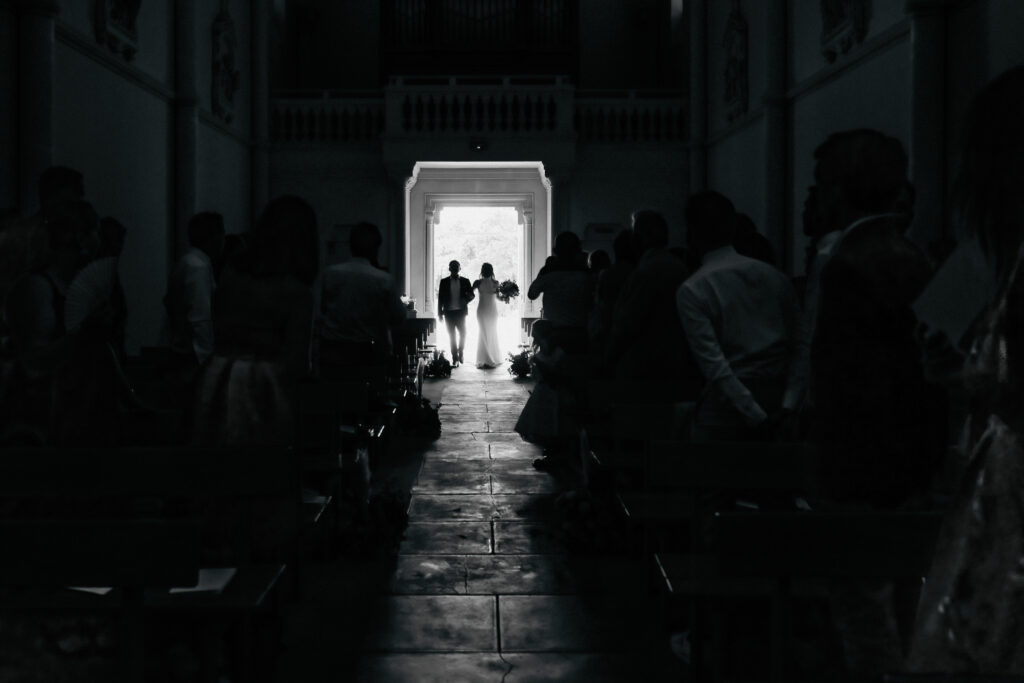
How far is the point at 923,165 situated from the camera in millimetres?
8602

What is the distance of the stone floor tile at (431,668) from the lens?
3.29 m

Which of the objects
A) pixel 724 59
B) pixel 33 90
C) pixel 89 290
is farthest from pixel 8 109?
pixel 724 59

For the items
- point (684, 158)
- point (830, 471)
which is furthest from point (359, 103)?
point (830, 471)

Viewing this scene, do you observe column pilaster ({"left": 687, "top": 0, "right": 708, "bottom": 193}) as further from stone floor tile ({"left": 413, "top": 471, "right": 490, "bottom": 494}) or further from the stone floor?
the stone floor

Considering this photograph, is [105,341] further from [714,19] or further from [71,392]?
[714,19]

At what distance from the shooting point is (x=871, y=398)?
2.51 metres

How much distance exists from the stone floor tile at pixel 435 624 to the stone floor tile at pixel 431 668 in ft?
0.25

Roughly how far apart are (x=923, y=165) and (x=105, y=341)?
7.39 m

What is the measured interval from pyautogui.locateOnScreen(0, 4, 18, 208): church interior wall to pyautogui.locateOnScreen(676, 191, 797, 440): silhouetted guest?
6.41 m

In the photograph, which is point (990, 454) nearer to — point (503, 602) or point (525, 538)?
point (503, 602)

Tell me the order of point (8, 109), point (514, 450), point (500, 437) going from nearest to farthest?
1. point (514, 450)
2. point (8, 109)
3. point (500, 437)

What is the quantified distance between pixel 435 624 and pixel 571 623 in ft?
1.65

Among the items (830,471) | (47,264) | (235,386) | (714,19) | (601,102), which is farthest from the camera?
(601,102)

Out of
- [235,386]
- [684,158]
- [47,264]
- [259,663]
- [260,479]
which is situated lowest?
[259,663]
